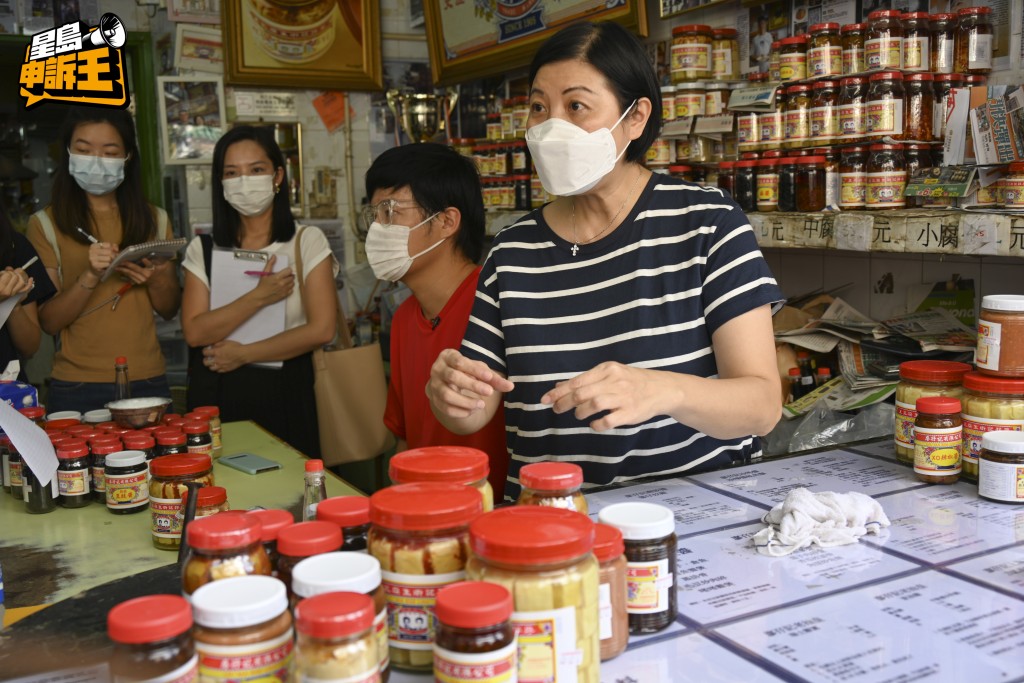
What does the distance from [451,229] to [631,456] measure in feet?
3.44

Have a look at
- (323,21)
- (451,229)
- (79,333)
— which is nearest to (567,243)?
(451,229)

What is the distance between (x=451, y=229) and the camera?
8.82 feet

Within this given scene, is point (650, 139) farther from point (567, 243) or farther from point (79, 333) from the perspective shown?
point (79, 333)

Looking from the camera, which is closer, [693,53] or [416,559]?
[416,559]

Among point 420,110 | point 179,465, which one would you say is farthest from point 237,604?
point 420,110

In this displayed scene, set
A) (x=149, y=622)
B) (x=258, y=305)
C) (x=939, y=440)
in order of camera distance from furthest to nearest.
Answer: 1. (x=258, y=305)
2. (x=939, y=440)
3. (x=149, y=622)

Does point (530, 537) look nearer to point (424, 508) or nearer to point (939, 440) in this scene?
point (424, 508)

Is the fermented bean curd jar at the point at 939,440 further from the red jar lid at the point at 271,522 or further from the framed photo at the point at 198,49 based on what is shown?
the framed photo at the point at 198,49

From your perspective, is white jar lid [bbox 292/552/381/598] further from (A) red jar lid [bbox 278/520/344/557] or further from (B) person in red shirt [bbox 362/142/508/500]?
(B) person in red shirt [bbox 362/142/508/500]

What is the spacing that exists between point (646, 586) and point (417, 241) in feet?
5.54

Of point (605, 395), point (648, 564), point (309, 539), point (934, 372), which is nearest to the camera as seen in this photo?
point (309, 539)

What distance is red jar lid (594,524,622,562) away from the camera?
1028mm

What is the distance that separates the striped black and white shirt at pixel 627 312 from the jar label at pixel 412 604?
98cm

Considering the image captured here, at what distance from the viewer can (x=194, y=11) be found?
5.28 meters
